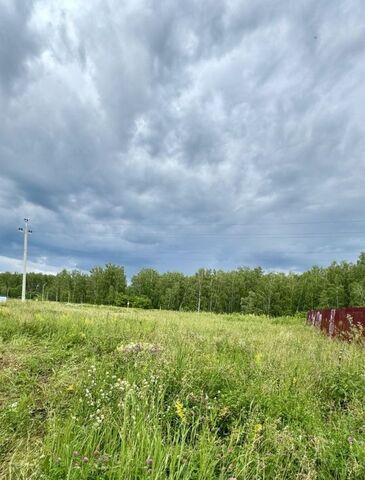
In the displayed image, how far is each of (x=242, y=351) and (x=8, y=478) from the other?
525 cm

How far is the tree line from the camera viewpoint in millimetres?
72938

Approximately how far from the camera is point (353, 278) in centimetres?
7238

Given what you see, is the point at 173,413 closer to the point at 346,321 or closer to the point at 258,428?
the point at 258,428

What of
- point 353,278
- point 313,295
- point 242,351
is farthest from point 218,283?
point 242,351

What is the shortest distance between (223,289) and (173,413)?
86.5 meters

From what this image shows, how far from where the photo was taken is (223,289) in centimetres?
8906

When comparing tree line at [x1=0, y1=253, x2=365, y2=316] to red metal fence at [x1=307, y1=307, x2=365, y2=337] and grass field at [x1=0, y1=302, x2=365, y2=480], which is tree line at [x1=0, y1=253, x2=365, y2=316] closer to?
red metal fence at [x1=307, y1=307, x2=365, y2=337]

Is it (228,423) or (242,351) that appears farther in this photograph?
(242,351)

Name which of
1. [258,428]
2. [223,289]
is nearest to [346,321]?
[258,428]

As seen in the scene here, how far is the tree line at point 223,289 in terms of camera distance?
2872 inches

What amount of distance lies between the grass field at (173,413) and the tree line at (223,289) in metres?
56.4

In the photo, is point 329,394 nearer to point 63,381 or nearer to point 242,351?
point 242,351

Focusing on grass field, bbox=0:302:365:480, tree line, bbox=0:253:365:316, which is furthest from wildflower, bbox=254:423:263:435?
tree line, bbox=0:253:365:316

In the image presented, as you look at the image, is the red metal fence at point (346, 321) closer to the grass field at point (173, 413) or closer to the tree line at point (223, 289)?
the grass field at point (173, 413)
